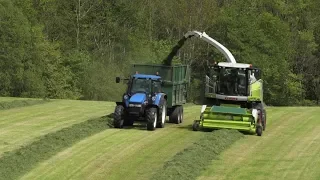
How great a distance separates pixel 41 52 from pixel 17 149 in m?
34.1

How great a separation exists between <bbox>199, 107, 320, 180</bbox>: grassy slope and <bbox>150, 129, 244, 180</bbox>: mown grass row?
9.5 inches

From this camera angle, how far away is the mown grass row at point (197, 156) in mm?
→ 13977

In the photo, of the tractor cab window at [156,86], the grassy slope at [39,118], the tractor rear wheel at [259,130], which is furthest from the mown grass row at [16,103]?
the tractor rear wheel at [259,130]

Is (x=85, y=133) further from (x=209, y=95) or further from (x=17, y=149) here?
(x=209, y=95)

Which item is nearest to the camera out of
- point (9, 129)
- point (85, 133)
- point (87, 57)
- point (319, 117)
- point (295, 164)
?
point (295, 164)

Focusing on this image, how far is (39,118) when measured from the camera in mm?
24859

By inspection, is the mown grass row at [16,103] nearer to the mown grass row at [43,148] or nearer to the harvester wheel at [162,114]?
the mown grass row at [43,148]

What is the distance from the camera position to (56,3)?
5453 centimetres

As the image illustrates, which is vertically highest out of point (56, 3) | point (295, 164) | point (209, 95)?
point (56, 3)

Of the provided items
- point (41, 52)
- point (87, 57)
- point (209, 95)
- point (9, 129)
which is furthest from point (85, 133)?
point (87, 57)

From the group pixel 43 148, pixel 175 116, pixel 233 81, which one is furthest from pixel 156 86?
pixel 43 148

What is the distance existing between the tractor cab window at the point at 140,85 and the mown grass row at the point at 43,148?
60.8 inches

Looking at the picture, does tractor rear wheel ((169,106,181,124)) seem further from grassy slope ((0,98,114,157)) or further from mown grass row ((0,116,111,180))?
grassy slope ((0,98,114,157))

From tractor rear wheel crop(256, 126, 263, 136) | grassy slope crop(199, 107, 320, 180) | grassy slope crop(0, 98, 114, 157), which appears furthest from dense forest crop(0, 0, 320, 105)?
tractor rear wheel crop(256, 126, 263, 136)
